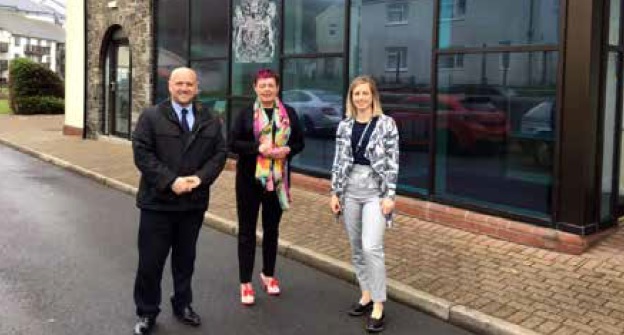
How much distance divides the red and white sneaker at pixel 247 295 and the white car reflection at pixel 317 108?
4.63 metres

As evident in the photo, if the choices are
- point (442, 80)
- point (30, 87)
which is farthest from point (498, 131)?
point (30, 87)

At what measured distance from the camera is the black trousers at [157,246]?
482 centimetres

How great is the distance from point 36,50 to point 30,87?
9174 cm

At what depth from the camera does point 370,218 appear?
509cm

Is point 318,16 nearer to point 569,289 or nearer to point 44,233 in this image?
point 44,233

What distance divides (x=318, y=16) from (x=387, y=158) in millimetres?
5792

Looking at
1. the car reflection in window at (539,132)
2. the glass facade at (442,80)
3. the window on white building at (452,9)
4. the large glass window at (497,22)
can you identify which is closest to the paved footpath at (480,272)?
the glass facade at (442,80)

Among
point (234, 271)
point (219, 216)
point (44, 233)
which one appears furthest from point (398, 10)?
point (44, 233)

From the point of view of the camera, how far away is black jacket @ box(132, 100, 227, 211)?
15.4ft

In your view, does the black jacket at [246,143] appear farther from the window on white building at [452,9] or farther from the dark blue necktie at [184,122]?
the window on white building at [452,9]

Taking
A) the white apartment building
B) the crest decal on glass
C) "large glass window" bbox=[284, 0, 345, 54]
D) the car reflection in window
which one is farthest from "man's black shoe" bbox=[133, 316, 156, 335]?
the white apartment building

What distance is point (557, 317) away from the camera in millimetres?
5180

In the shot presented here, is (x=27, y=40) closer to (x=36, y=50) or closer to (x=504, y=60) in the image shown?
(x=36, y=50)

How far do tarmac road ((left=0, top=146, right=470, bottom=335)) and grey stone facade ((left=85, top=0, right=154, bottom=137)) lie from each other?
6881 millimetres
